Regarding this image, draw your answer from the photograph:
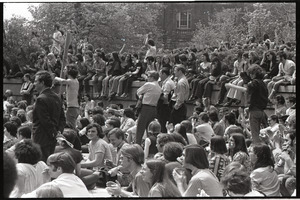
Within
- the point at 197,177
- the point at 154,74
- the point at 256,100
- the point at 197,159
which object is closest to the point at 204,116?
the point at 256,100

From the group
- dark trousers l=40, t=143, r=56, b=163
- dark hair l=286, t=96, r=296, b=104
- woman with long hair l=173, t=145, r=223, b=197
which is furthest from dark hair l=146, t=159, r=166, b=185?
dark hair l=286, t=96, r=296, b=104

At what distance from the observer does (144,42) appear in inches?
426

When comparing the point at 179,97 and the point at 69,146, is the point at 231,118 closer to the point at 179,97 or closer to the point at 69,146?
the point at 179,97

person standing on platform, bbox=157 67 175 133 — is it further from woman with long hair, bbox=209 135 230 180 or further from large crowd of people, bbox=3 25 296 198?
woman with long hair, bbox=209 135 230 180

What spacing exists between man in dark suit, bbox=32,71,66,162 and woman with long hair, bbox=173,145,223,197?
6.69 feet

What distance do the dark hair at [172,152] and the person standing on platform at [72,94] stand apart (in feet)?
8.49

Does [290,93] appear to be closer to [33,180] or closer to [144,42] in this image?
[144,42]

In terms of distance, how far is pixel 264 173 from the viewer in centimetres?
809

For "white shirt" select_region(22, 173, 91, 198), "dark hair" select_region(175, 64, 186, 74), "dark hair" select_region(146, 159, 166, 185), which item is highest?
"dark hair" select_region(175, 64, 186, 74)

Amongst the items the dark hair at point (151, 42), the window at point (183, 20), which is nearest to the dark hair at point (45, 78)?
the window at point (183, 20)

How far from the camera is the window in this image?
33.1 ft

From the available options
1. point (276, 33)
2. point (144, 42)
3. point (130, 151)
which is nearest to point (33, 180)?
point (130, 151)

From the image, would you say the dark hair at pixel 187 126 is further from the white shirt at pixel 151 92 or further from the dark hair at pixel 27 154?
the dark hair at pixel 27 154

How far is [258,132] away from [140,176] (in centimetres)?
301
